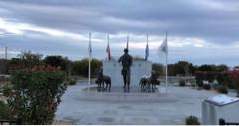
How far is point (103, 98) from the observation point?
3891 cm

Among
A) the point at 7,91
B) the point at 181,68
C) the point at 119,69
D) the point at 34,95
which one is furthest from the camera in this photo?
the point at 181,68

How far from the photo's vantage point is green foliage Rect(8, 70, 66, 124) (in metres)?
12.9

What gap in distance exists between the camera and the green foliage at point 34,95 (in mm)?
12898

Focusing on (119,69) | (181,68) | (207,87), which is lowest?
(207,87)

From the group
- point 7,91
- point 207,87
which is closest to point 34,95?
point 7,91

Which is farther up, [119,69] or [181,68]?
[181,68]

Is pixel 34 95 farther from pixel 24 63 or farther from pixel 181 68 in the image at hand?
pixel 181 68

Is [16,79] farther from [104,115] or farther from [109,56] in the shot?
[109,56]

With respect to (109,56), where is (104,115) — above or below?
below

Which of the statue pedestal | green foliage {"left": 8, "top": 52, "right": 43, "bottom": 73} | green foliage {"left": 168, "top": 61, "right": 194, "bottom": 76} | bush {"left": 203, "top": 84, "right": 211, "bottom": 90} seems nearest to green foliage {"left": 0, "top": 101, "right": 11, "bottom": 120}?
green foliage {"left": 8, "top": 52, "right": 43, "bottom": 73}

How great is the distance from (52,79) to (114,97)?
25740 mm

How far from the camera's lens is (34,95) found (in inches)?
512

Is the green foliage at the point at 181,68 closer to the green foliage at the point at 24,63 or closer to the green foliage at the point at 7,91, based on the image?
the green foliage at the point at 24,63

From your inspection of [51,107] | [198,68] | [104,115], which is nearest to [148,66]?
[104,115]
